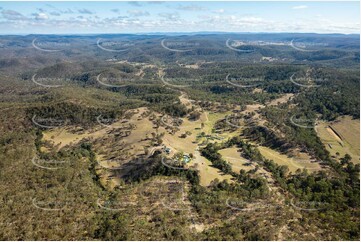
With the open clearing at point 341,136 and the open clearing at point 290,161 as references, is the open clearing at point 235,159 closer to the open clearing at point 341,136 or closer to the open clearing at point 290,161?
the open clearing at point 290,161

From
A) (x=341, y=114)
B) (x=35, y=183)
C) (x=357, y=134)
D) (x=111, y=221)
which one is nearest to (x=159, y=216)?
(x=111, y=221)

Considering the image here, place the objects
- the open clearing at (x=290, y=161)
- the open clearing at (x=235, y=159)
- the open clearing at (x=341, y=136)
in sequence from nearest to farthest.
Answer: the open clearing at (x=235, y=159) → the open clearing at (x=290, y=161) → the open clearing at (x=341, y=136)

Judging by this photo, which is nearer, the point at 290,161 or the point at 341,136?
the point at 290,161

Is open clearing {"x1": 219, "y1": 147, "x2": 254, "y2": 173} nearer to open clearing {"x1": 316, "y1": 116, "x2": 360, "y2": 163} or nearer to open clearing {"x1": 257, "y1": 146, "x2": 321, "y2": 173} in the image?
open clearing {"x1": 257, "y1": 146, "x2": 321, "y2": 173}

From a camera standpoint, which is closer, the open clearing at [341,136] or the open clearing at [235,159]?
the open clearing at [235,159]

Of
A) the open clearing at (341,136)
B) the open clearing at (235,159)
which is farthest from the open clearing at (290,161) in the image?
the open clearing at (341,136)

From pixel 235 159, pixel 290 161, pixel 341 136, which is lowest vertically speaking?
pixel 290 161

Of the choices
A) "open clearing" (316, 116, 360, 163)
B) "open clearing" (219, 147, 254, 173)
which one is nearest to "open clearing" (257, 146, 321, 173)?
"open clearing" (219, 147, 254, 173)

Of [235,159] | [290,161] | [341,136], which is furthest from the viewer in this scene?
[341,136]

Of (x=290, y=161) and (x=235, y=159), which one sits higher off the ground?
(x=235, y=159)

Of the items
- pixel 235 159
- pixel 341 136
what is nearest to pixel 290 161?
pixel 235 159

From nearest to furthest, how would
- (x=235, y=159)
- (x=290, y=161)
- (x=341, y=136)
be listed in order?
1. (x=235, y=159)
2. (x=290, y=161)
3. (x=341, y=136)

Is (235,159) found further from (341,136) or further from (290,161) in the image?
→ (341,136)

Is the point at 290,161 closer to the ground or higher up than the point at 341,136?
closer to the ground
